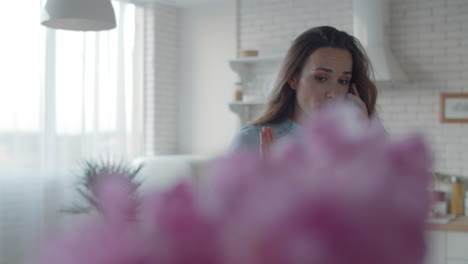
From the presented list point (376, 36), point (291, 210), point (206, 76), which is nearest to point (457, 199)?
point (376, 36)

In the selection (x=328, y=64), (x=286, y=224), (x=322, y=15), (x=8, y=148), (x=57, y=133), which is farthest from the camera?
(x=322, y=15)

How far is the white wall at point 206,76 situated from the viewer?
616cm

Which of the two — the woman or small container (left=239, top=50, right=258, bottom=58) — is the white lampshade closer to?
the woman

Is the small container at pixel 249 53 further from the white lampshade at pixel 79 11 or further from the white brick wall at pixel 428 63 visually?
the white lampshade at pixel 79 11

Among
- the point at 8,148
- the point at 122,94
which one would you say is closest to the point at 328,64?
the point at 8,148

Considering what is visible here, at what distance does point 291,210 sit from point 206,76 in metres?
6.24

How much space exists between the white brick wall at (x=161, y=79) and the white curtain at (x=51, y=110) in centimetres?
21

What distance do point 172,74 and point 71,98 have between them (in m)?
1.47

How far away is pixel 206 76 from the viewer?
6297 mm

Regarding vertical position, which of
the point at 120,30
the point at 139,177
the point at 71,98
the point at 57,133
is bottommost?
the point at 139,177

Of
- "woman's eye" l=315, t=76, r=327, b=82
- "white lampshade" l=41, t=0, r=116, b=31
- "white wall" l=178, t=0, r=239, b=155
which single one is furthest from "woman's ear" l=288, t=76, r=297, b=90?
"white wall" l=178, t=0, r=239, b=155

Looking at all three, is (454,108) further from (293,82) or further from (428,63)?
(293,82)

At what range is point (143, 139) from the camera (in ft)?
20.2

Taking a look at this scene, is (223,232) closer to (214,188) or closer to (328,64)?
(214,188)
